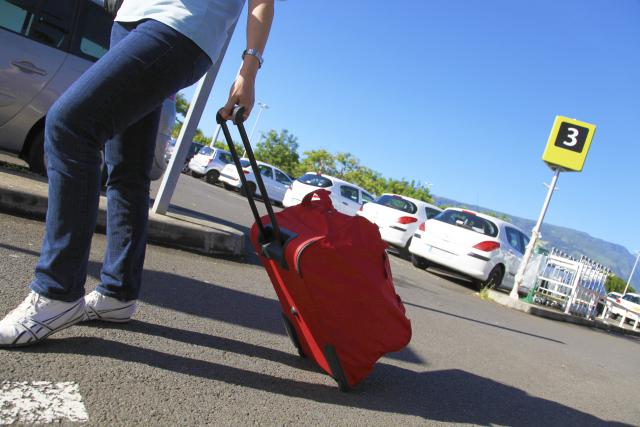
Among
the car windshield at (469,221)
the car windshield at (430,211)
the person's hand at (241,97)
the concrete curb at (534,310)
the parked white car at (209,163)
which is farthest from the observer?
the parked white car at (209,163)

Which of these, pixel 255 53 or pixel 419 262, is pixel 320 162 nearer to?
pixel 419 262

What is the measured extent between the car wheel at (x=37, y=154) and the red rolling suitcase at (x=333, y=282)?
3890mm

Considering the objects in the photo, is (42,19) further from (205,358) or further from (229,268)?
(205,358)

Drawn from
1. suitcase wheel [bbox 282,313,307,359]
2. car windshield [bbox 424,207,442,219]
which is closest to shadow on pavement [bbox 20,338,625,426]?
suitcase wheel [bbox 282,313,307,359]

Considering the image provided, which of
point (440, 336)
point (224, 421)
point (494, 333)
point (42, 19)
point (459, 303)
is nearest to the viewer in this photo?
point (224, 421)

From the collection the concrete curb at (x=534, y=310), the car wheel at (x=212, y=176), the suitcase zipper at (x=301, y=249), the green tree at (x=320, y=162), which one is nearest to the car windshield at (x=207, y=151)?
the car wheel at (x=212, y=176)

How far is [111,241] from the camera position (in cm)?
257

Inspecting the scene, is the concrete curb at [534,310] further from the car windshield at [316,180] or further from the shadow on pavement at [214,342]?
the car windshield at [316,180]

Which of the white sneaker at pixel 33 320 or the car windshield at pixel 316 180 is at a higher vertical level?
the car windshield at pixel 316 180

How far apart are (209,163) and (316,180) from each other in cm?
750

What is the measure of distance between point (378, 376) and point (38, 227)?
2.93m

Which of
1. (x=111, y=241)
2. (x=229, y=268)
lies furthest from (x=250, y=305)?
(x=111, y=241)

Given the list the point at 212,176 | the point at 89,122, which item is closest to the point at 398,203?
the point at 212,176

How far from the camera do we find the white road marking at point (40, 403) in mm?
1659
